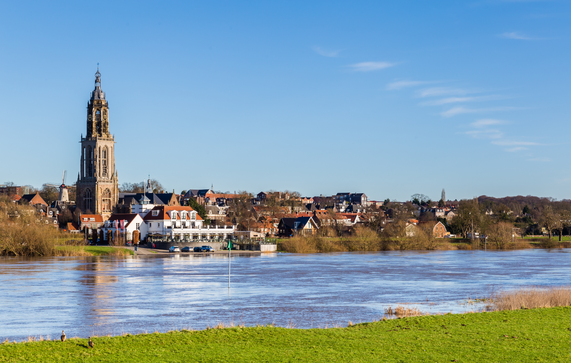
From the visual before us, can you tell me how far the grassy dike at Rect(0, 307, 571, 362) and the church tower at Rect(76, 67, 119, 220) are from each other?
13668 cm

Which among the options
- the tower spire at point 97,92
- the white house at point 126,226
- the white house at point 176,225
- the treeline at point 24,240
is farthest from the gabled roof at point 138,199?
the treeline at point 24,240

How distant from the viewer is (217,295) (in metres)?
37.9

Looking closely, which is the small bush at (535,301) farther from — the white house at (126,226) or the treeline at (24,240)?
the white house at (126,226)

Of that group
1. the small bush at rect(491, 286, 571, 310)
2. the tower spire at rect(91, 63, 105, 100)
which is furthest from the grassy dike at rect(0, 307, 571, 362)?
the tower spire at rect(91, 63, 105, 100)

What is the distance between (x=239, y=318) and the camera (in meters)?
27.8

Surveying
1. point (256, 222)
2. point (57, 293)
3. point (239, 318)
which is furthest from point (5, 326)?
point (256, 222)

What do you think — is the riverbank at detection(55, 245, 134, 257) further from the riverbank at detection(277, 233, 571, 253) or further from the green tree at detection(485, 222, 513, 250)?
the green tree at detection(485, 222, 513, 250)

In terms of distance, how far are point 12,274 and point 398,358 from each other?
42.6m

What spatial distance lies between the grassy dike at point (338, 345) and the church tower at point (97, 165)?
137 m

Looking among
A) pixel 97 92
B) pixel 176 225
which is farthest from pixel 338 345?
pixel 97 92

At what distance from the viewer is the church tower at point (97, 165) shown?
508 feet

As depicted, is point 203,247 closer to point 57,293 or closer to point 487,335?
point 57,293

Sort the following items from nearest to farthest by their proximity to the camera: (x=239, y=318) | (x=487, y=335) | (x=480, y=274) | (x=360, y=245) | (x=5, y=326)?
(x=487, y=335) < (x=5, y=326) < (x=239, y=318) < (x=480, y=274) < (x=360, y=245)

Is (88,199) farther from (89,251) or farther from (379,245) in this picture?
(379,245)
